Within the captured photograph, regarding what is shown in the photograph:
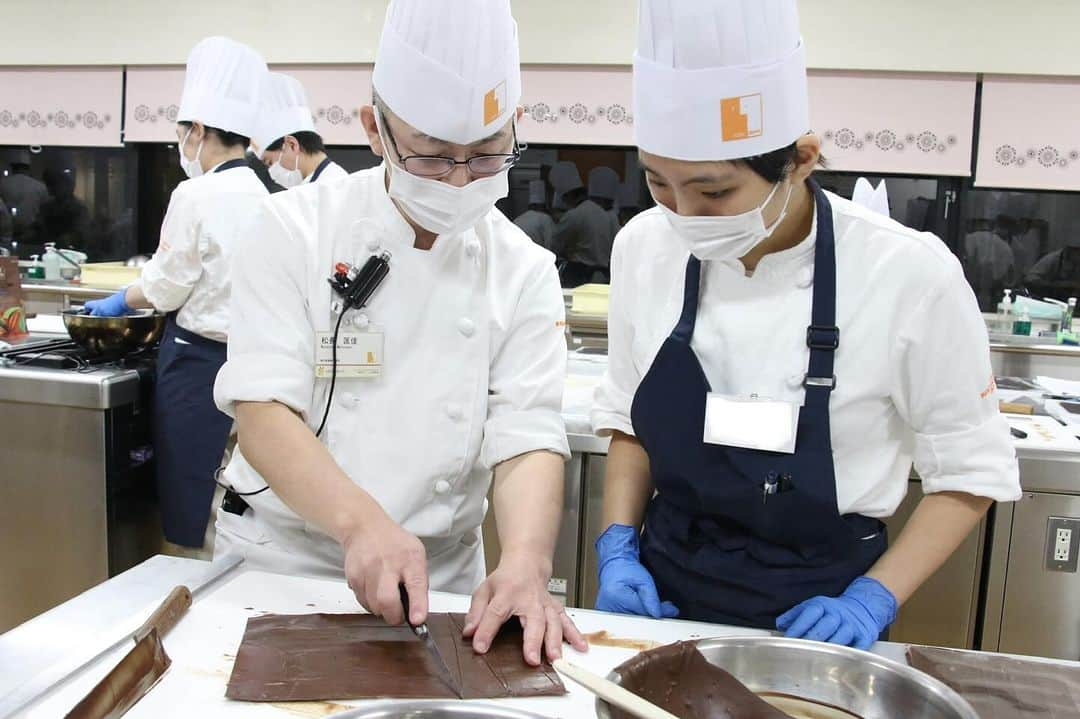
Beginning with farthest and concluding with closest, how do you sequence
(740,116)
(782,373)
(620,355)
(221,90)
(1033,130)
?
(1033,130) → (221,90) → (620,355) → (782,373) → (740,116)

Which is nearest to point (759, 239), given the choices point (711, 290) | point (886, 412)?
point (711, 290)

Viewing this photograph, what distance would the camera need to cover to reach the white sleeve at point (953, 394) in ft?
4.17

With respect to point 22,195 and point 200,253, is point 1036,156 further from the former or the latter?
point 22,195

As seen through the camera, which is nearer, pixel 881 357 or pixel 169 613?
pixel 169 613

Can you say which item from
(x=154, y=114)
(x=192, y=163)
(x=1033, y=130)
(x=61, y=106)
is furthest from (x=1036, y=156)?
(x=61, y=106)

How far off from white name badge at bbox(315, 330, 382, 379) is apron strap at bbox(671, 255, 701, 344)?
18.6 inches

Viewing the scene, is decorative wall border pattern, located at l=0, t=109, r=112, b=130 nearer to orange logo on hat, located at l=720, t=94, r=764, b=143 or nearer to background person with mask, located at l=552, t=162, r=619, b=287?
background person with mask, located at l=552, t=162, r=619, b=287

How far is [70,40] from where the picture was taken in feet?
19.3

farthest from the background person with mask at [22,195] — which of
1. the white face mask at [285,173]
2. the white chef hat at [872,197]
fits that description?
the white chef hat at [872,197]

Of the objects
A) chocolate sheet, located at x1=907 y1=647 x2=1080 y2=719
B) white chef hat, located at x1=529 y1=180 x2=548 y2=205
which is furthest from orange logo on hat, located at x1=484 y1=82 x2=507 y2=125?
white chef hat, located at x1=529 y1=180 x2=548 y2=205

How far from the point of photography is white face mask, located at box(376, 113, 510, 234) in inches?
54.2

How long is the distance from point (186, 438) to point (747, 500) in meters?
2.15

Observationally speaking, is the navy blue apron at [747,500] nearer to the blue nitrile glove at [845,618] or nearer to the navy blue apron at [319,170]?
the blue nitrile glove at [845,618]

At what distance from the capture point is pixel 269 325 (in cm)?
134
